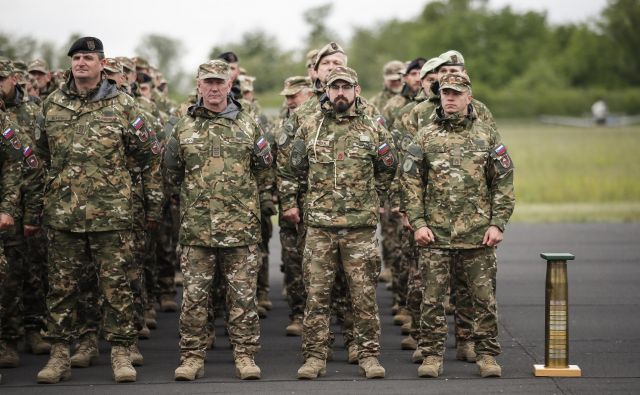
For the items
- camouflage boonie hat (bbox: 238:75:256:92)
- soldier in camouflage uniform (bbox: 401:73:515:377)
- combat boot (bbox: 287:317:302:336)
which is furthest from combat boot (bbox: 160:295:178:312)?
soldier in camouflage uniform (bbox: 401:73:515:377)

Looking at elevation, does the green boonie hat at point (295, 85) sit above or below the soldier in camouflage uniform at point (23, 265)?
above

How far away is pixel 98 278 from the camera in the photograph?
896 centimetres

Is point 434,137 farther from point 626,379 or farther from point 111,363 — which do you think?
point 111,363

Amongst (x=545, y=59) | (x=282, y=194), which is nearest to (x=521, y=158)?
(x=282, y=194)

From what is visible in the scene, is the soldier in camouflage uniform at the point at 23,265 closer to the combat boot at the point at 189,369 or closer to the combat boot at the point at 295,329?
the combat boot at the point at 189,369

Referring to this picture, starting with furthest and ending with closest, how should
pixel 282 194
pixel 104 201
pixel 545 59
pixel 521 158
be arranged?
pixel 545 59
pixel 521 158
pixel 282 194
pixel 104 201

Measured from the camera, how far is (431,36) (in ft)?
352

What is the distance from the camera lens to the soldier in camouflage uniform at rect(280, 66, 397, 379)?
8.95 metres

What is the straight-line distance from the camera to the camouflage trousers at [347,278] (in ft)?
29.5

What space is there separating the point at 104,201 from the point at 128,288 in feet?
2.36

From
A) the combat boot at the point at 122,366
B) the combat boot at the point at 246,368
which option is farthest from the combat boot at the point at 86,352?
the combat boot at the point at 246,368

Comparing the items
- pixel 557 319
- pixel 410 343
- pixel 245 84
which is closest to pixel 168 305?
pixel 245 84

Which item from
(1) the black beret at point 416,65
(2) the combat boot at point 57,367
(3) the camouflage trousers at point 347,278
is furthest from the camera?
(1) the black beret at point 416,65

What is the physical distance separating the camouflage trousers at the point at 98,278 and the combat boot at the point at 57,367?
2.8 inches
